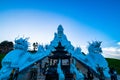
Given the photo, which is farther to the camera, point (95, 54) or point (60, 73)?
point (95, 54)

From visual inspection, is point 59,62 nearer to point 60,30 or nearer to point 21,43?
point 21,43

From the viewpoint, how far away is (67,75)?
13.5m

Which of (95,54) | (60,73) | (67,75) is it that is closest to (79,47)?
(95,54)

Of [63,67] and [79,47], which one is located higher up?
[79,47]

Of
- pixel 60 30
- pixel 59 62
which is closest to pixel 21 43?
pixel 59 62

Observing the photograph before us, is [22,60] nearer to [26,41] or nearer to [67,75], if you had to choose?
[26,41]

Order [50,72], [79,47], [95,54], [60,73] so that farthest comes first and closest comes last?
[79,47] → [95,54] → [50,72] → [60,73]

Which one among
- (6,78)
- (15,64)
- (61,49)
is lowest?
(6,78)

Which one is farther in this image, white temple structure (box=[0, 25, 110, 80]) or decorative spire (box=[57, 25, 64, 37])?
decorative spire (box=[57, 25, 64, 37])

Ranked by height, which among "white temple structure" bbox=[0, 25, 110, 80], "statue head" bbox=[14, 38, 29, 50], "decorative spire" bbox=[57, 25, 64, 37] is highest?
"decorative spire" bbox=[57, 25, 64, 37]

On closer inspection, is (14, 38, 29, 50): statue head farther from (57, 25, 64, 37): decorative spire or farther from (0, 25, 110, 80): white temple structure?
(57, 25, 64, 37): decorative spire

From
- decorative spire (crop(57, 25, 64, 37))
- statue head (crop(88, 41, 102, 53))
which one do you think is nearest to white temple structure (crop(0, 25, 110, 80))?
statue head (crop(88, 41, 102, 53))

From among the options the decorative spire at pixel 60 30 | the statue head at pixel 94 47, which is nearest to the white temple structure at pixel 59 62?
the statue head at pixel 94 47

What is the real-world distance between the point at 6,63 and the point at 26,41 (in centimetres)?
229
